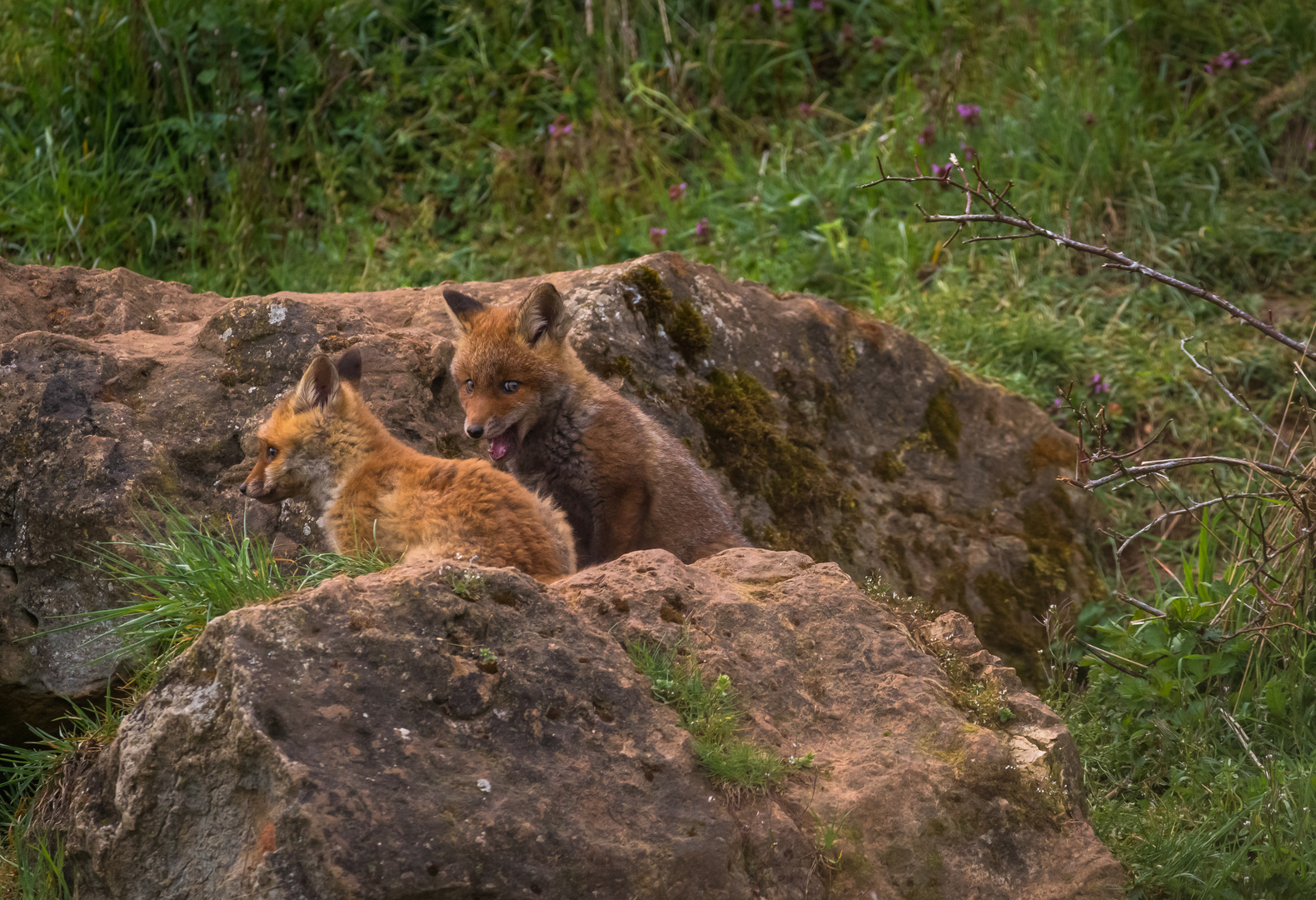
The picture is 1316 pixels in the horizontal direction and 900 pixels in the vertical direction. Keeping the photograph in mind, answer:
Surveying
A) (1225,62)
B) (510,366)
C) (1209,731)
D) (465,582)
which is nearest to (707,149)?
(1225,62)

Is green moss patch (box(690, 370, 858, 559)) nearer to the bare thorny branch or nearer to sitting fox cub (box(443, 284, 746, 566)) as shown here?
sitting fox cub (box(443, 284, 746, 566))

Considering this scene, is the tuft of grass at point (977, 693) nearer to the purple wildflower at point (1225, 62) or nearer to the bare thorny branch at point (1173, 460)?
the bare thorny branch at point (1173, 460)

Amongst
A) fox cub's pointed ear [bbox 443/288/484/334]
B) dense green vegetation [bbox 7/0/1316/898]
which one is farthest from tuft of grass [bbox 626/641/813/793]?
dense green vegetation [bbox 7/0/1316/898]

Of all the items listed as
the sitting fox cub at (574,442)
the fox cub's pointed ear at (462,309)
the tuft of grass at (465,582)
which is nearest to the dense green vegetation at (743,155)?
the sitting fox cub at (574,442)

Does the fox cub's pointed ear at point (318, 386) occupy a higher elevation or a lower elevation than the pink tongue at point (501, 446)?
higher

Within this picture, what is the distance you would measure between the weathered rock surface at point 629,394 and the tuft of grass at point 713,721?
6.98 ft

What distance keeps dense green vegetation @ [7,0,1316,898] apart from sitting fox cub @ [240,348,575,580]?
13.5ft

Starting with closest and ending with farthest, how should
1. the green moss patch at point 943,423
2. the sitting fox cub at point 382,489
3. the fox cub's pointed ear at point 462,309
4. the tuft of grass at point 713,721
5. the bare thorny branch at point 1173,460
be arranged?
1. the tuft of grass at point 713,721
2. the sitting fox cub at point 382,489
3. the bare thorny branch at point 1173,460
4. the fox cub's pointed ear at point 462,309
5. the green moss patch at point 943,423

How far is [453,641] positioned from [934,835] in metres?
1.56

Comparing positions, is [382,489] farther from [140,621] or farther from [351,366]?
[140,621]

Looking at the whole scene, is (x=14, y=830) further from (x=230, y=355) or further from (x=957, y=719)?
(x=957, y=719)

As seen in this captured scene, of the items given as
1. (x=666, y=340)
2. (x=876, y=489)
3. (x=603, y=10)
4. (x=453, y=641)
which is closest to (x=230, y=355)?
(x=666, y=340)

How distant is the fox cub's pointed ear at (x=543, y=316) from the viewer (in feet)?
16.7

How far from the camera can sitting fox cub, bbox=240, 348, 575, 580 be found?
13.3 ft
